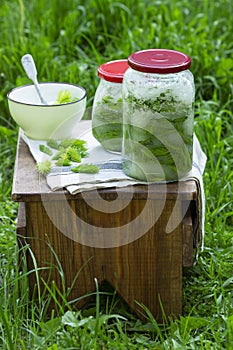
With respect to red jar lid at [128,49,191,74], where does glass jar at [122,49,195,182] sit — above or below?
below

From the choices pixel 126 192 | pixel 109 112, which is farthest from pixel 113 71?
pixel 126 192

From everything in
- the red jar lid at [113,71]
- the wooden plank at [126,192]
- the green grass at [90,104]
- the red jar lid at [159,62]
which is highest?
the red jar lid at [159,62]

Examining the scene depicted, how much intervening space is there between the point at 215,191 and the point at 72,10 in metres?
1.74

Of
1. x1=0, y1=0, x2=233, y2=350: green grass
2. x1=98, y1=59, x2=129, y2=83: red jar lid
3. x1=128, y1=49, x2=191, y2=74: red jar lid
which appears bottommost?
x1=0, y1=0, x2=233, y2=350: green grass

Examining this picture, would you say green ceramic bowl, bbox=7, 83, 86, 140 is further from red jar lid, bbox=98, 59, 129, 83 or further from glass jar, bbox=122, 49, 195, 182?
glass jar, bbox=122, 49, 195, 182

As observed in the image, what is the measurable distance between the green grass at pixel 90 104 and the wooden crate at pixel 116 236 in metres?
0.07

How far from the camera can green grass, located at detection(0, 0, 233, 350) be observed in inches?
85.2

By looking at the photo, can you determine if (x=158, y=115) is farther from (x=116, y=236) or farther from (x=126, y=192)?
(x=116, y=236)

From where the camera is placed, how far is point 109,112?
2.38 m

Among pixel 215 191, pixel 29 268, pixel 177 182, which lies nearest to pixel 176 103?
pixel 177 182

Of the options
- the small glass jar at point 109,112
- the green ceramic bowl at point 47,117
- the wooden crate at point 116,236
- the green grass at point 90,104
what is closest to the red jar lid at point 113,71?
the small glass jar at point 109,112

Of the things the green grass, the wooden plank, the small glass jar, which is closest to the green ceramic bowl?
the small glass jar

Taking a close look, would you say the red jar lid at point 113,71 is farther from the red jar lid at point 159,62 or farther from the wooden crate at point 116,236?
the wooden crate at point 116,236

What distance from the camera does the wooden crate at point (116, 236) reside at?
7.24 ft
